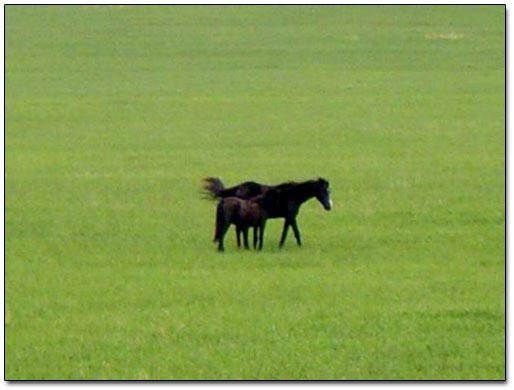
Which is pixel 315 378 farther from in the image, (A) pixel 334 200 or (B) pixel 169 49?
(B) pixel 169 49

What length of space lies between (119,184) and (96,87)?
1249 cm

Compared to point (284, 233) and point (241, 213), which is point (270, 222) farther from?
point (241, 213)

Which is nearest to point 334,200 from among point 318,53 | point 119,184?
point 119,184

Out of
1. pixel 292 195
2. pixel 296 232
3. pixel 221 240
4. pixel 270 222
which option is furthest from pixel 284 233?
pixel 270 222

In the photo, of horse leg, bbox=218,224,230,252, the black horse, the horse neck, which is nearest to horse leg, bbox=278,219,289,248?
the black horse

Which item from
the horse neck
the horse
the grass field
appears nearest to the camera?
the grass field

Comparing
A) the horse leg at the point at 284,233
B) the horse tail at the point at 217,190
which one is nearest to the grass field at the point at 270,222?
the horse leg at the point at 284,233

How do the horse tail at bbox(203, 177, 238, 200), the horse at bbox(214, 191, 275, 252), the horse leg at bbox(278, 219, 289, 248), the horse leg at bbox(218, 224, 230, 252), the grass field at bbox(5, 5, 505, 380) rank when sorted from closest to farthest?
the grass field at bbox(5, 5, 505, 380) < the horse at bbox(214, 191, 275, 252) < the horse leg at bbox(218, 224, 230, 252) < the horse leg at bbox(278, 219, 289, 248) < the horse tail at bbox(203, 177, 238, 200)

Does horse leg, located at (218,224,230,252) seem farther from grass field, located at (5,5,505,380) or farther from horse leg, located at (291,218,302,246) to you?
horse leg, located at (291,218,302,246)

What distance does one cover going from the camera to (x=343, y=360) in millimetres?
9211

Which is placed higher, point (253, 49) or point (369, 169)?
point (253, 49)

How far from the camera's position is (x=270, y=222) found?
14.4 metres

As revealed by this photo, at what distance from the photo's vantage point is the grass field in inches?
379

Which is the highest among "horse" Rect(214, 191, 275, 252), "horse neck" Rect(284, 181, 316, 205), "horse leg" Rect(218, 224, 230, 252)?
"horse neck" Rect(284, 181, 316, 205)
